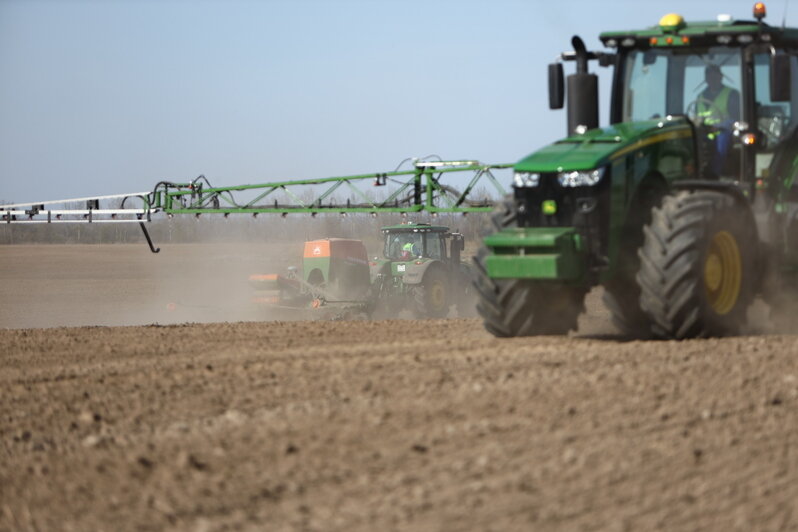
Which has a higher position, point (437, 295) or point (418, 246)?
point (418, 246)

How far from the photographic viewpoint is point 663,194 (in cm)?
947

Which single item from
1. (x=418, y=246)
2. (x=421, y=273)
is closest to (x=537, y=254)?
(x=421, y=273)

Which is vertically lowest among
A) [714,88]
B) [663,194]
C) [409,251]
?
[409,251]

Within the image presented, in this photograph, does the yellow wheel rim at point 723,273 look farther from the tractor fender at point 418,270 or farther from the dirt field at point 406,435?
the tractor fender at point 418,270

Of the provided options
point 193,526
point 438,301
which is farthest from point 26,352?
point 438,301

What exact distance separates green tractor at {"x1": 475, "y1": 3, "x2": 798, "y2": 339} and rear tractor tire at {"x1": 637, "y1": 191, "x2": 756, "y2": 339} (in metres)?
0.01

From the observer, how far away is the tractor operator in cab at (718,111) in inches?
391

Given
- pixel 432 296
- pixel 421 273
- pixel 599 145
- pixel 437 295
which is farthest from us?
pixel 437 295

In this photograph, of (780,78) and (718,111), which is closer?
(780,78)

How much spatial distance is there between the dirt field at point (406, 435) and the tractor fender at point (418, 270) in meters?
10.4

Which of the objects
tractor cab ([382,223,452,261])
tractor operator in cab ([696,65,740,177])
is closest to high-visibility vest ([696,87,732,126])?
tractor operator in cab ([696,65,740,177])

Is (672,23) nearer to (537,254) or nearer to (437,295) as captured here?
(537,254)

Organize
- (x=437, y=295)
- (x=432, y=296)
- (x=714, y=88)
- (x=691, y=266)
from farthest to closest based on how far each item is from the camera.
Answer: (x=437, y=295) → (x=432, y=296) → (x=714, y=88) → (x=691, y=266)

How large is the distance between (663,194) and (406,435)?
453 cm
